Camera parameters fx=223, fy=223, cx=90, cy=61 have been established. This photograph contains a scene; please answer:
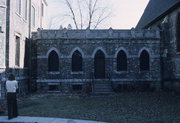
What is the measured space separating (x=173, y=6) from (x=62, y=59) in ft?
39.3

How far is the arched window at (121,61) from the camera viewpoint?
77.0 ft

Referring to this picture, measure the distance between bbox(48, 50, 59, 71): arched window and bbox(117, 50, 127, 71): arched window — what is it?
251 inches

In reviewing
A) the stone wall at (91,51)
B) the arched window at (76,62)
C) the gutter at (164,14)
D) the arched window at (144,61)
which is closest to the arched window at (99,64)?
the stone wall at (91,51)

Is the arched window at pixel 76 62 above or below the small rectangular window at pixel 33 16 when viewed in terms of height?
below

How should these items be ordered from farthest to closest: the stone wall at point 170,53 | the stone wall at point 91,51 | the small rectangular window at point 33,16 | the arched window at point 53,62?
1. the small rectangular window at point 33,16
2. the arched window at point 53,62
3. the stone wall at point 91,51
4. the stone wall at point 170,53

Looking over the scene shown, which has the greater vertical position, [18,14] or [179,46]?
[18,14]

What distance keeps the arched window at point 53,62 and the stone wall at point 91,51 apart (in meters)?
0.44

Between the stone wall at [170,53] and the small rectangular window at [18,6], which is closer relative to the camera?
the small rectangular window at [18,6]

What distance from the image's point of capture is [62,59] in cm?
2289

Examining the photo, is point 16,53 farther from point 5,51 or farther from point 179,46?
point 179,46

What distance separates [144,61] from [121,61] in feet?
8.08

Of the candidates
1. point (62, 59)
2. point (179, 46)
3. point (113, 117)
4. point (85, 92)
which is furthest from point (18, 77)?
point (179, 46)

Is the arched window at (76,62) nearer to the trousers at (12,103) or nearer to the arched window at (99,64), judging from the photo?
the arched window at (99,64)

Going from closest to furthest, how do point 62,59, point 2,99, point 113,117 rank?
1. point 113,117
2. point 2,99
3. point 62,59
